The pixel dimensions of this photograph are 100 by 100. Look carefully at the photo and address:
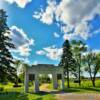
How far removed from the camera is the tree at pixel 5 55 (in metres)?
32.8

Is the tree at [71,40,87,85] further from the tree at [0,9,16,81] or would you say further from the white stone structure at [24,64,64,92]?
the tree at [0,9,16,81]

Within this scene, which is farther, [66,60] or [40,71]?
Answer: [66,60]

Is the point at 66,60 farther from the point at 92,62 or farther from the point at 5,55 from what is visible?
the point at 5,55

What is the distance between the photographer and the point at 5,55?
34.3m

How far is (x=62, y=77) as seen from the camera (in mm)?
42312

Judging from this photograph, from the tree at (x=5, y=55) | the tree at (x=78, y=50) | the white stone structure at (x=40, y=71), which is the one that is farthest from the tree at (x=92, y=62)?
the tree at (x=5, y=55)

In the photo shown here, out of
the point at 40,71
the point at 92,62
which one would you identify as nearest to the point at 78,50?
the point at 92,62

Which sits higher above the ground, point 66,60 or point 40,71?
point 66,60

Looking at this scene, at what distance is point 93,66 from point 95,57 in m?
2.21

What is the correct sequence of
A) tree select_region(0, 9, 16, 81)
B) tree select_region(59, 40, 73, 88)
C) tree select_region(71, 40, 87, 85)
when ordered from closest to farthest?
tree select_region(0, 9, 16, 81), tree select_region(59, 40, 73, 88), tree select_region(71, 40, 87, 85)

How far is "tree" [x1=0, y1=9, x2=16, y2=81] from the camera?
3281 cm

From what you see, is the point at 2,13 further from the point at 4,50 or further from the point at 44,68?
the point at 44,68

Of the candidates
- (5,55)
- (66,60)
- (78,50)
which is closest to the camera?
(5,55)

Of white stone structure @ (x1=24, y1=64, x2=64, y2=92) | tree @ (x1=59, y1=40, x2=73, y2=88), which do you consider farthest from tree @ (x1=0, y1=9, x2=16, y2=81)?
tree @ (x1=59, y1=40, x2=73, y2=88)
